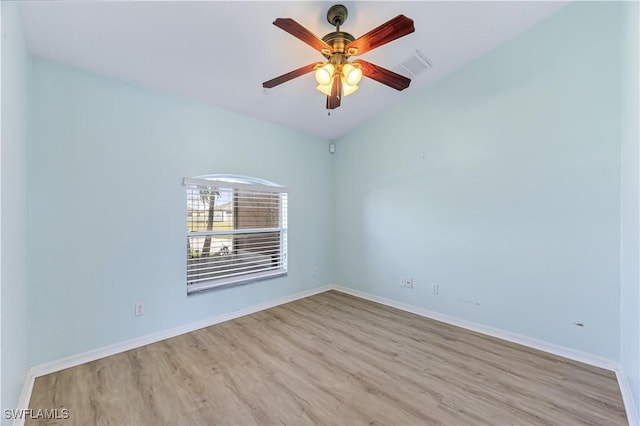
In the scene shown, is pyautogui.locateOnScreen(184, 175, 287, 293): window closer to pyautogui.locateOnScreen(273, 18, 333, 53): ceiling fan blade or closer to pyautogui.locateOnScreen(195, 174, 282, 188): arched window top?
pyautogui.locateOnScreen(195, 174, 282, 188): arched window top

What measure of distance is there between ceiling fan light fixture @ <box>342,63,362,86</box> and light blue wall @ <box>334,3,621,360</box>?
1684mm

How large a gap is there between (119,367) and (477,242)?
141 inches

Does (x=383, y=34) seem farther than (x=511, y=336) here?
No

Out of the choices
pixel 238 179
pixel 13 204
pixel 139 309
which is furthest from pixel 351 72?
pixel 139 309

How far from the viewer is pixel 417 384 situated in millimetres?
2064

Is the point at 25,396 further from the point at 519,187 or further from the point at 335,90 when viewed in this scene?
the point at 519,187

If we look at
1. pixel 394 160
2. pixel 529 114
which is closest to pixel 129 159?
pixel 394 160

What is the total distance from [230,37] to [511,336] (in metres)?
3.78

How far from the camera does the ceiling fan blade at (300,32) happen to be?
162 centimetres

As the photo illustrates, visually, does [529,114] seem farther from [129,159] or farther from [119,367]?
[119,367]

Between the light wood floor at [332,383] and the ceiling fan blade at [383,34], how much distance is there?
7.90 ft

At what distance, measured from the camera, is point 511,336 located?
9.02ft

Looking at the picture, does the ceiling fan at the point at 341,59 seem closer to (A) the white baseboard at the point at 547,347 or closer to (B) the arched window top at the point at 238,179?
(B) the arched window top at the point at 238,179

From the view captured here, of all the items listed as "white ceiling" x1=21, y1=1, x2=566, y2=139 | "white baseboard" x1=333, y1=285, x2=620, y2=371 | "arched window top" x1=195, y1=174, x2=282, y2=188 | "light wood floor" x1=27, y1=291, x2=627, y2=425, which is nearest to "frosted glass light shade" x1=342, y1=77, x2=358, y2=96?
"white ceiling" x1=21, y1=1, x2=566, y2=139
